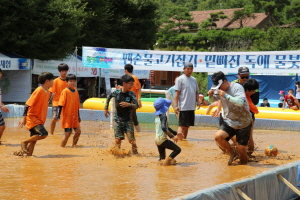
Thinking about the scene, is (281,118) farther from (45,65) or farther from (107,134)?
(45,65)

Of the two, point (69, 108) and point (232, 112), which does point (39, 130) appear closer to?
point (69, 108)

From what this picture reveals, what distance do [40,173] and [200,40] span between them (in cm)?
5001

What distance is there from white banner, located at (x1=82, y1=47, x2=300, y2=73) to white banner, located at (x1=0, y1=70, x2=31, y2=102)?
862 cm

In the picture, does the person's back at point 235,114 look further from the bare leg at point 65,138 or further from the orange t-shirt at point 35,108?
the bare leg at point 65,138

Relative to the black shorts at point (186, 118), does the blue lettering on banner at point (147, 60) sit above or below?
above

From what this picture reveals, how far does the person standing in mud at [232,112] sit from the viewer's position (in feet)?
23.9

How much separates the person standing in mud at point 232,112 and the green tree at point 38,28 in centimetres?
1986

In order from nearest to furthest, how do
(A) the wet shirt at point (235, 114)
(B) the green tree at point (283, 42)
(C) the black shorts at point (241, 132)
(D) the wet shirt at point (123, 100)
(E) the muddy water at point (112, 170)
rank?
(E) the muddy water at point (112, 170)
(A) the wet shirt at point (235, 114)
(C) the black shorts at point (241, 132)
(D) the wet shirt at point (123, 100)
(B) the green tree at point (283, 42)

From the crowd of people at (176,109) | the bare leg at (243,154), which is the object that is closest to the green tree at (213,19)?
the crowd of people at (176,109)

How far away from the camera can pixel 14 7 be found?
1043 inches

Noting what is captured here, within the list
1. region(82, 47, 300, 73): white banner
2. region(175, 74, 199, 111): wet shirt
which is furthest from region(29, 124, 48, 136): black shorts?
region(82, 47, 300, 73): white banner

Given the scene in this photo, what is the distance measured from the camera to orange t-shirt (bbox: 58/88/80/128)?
9.77 m

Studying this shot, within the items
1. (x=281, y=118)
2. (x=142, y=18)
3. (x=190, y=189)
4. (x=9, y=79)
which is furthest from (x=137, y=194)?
(x=142, y=18)

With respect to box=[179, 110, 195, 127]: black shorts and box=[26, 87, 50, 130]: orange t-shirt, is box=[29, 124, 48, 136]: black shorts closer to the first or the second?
box=[26, 87, 50, 130]: orange t-shirt
